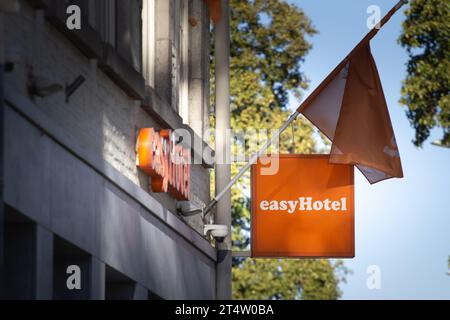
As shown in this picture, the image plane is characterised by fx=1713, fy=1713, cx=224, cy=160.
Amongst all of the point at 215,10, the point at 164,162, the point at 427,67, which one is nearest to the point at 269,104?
the point at 427,67

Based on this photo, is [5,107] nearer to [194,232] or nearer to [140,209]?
[140,209]

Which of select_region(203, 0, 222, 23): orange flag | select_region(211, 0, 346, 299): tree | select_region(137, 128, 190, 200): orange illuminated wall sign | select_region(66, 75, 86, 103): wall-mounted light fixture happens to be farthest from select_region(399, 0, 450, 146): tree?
select_region(66, 75, 86, 103): wall-mounted light fixture

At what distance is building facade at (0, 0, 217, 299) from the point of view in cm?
1469

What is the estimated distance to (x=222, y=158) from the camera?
23.8 m

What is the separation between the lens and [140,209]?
62.6 ft

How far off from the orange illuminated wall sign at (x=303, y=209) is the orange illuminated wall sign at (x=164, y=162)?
5.21ft

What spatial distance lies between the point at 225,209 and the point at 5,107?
1010 centimetres

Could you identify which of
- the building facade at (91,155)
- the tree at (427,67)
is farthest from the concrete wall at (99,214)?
the tree at (427,67)

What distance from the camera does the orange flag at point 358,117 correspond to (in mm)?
22266

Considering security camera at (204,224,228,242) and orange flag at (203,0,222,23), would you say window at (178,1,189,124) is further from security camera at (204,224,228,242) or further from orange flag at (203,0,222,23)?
security camera at (204,224,228,242)

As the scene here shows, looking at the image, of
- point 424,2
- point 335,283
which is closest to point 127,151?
point 424,2

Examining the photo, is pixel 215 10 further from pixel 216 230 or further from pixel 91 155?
pixel 91 155

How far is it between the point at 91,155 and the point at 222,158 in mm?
7237

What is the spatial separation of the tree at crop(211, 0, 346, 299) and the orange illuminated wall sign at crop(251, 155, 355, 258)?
734 inches
